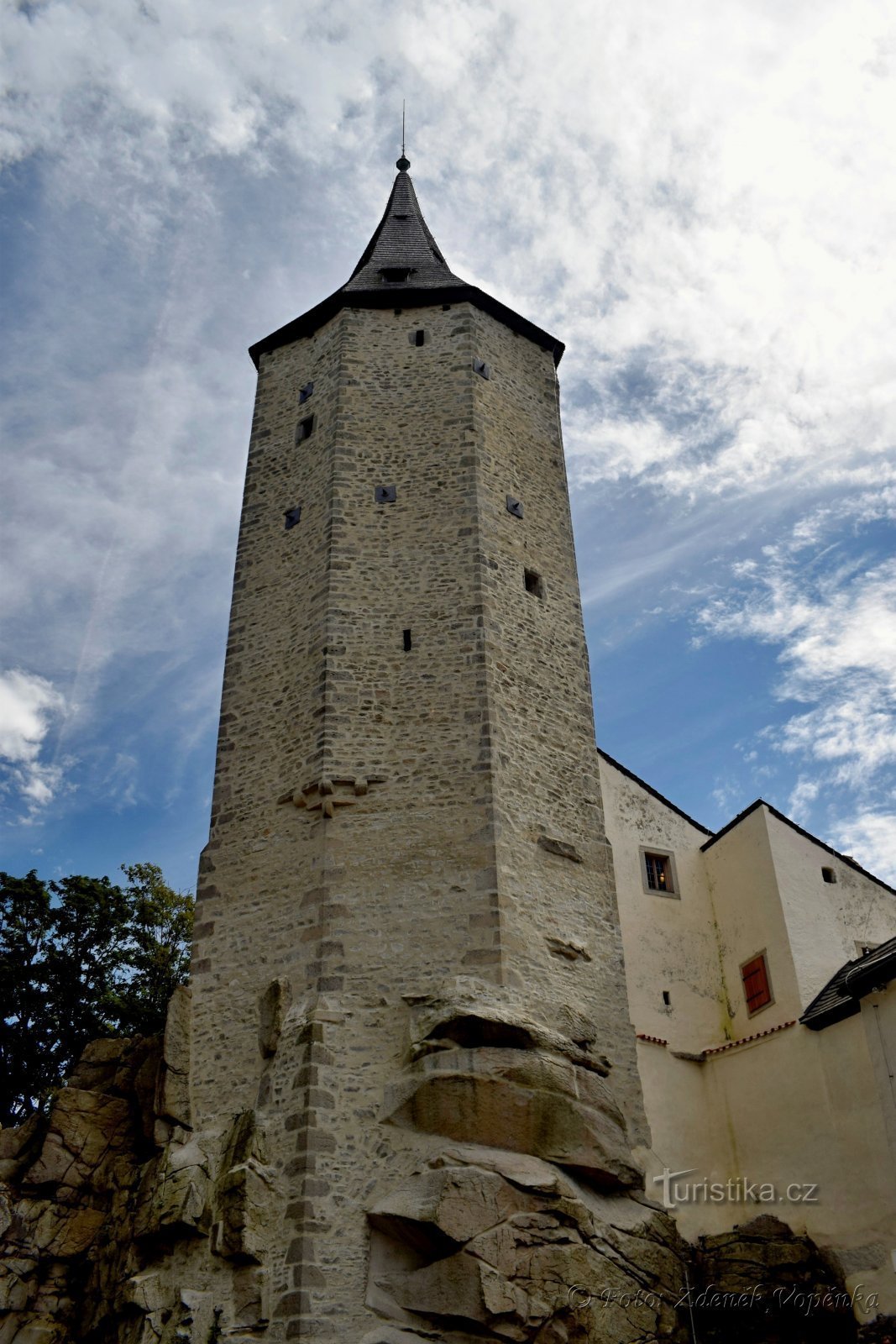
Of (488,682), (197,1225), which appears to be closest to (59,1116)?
(197,1225)

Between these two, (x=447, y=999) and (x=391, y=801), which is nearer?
(x=447, y=999)

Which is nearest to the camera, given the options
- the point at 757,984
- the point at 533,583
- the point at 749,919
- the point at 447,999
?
the point at 447,999

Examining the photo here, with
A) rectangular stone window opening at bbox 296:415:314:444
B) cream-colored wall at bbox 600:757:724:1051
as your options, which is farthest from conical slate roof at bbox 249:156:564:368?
cream-colored wall at bbox 600:757:724:1051

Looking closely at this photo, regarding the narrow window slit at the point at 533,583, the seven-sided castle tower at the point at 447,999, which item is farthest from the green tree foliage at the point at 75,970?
the narrow window slit at the point at 533,583

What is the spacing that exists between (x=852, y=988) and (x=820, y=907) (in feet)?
10.8

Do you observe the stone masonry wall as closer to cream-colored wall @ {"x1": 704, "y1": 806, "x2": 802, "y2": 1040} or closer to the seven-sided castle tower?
the seven-sided castle tower

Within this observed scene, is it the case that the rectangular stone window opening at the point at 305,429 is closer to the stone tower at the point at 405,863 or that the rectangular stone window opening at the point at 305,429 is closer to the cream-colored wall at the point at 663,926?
the stone tower at the point at 405,863

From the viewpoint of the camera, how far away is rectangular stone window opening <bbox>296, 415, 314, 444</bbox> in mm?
19078

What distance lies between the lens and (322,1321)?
37.8ft

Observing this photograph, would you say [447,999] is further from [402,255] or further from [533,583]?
[402,255]

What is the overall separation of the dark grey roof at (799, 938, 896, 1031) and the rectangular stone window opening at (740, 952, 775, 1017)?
955 mm

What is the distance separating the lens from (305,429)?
19.2m

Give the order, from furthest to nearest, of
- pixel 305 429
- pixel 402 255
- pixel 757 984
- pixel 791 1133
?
pixel 402 255 → pixel 305 429 → pixel 757 984 → pixel 791 1133

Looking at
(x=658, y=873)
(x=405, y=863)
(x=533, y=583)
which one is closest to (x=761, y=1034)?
(x=658, y=873)
